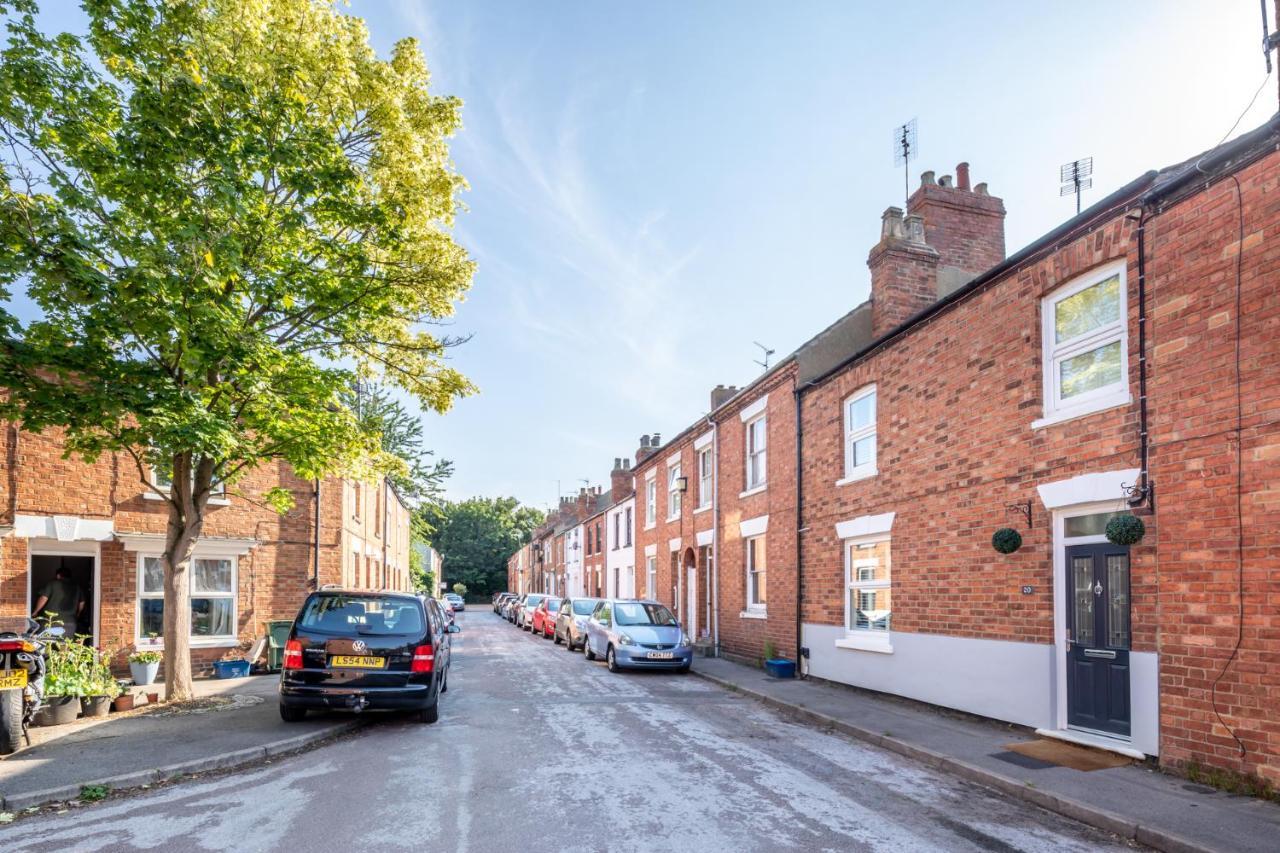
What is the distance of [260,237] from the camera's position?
9.53m

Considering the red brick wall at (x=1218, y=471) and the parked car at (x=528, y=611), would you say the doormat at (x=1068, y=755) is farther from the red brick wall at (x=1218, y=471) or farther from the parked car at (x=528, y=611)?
the parked car at (x=528, y=611)

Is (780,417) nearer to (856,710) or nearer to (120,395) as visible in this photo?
(856,710)

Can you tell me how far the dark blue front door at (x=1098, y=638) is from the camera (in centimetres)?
763

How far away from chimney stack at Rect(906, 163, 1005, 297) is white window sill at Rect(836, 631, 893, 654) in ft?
24.9

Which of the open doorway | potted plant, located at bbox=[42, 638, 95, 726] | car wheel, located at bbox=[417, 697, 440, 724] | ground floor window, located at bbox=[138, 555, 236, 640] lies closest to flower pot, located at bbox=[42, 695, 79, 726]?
potted plant, located at bbox=[42, 638, 95, 726]

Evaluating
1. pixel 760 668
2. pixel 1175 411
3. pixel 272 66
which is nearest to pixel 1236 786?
pixel 1175 411

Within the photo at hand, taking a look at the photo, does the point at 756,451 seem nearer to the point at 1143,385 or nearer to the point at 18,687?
the point at 1143,385

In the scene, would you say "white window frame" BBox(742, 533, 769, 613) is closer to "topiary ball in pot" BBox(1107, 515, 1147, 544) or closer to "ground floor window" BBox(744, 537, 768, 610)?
"ground floor window" BBox(744, 537, 768, 610)

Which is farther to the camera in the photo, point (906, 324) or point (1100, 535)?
point (906, 324)

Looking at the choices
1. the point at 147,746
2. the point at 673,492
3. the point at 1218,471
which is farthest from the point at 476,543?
the point at 1218,471

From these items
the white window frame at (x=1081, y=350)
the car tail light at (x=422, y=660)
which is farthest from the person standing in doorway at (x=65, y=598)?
the white window frame at (x=1081, y=350)

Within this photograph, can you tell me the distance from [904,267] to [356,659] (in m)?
11.5

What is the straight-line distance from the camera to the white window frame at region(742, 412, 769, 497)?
16969 mm

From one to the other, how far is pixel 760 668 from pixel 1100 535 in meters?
9.11
